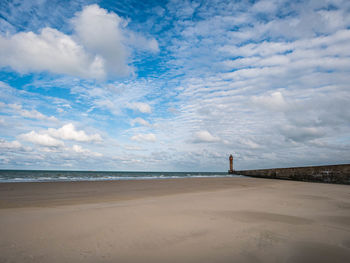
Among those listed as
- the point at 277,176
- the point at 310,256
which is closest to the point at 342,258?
the point at 310,256

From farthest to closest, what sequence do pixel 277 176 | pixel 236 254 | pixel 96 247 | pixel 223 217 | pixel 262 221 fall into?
1. pixel 277 176
2. pixel 223 217
3. pixel 262 221
4. pixel 96 247
5. pixel 236 254

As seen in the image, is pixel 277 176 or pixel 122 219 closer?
pixel 122 219

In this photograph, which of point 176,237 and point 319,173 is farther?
point 319,173

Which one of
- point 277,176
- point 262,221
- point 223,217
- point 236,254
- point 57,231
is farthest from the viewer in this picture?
point 277,176

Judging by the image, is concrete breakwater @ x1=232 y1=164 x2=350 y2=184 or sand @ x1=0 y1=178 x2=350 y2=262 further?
concrete breakwater @ x1=232 y1=164 x2=350 y2=184

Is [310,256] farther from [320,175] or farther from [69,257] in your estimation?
[320,175]

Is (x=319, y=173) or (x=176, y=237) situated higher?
(x=176, y=237)

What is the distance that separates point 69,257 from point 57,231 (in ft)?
3.16

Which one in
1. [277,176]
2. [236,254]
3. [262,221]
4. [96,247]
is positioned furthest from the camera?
[277,176]

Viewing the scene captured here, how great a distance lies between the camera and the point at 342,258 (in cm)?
199

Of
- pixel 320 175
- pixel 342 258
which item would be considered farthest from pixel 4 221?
pixel 320 175

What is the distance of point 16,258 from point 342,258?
11.0 feet

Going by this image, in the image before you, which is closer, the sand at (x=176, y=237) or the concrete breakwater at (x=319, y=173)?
the sand at (x=176, y=237)

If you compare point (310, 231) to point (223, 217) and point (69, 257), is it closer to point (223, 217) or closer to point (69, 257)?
point (223, 217)
